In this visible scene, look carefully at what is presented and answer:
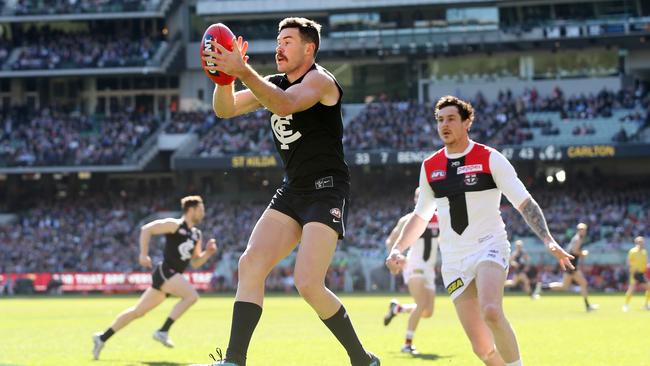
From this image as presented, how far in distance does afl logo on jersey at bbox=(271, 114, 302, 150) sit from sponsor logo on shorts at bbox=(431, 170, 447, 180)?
1.38m

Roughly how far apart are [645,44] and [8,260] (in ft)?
109

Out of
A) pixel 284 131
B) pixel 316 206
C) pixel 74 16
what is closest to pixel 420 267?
pixel 316 206

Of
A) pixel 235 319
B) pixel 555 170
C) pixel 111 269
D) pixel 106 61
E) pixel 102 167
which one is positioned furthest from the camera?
pixel 106 61

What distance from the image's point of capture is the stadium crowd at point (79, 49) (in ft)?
204

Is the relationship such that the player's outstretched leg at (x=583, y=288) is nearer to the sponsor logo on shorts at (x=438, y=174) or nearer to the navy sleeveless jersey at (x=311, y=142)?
the sponsor logo on shorts at (x=438, y=174)

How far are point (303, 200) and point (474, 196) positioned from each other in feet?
4.80

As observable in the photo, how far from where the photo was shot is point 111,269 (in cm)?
5041

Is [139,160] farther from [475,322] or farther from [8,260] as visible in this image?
[475,322]

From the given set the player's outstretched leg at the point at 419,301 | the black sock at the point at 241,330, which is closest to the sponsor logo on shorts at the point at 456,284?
the black sock at the point at 241,330

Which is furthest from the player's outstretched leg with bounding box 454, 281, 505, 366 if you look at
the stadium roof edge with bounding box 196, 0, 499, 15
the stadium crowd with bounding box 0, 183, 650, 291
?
the stadium roof edge with bounding box 196, 0, 499, 15

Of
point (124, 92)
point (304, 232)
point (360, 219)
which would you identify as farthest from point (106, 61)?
point (304, 232)

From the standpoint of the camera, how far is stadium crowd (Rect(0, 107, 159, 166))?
59.1 metres

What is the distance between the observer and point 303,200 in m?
8.99

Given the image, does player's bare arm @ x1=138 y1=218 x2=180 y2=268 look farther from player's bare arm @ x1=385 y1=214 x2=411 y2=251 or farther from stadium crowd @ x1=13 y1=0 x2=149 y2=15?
stadium crowd @ x1=13 y1=0 x2=149 y2=15
